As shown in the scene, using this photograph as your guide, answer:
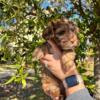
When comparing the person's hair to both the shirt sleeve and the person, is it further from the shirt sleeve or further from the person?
the shirt sleeve

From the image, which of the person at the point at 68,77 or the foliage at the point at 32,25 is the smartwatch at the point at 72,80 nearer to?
the person at the point at 68,77

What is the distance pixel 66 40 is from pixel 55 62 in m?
0.18

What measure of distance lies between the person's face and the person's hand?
5 centimetres

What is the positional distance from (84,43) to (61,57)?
6.97 ft

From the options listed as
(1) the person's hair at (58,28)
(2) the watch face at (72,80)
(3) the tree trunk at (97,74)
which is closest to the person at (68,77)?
(2) the watch face at (72,80)

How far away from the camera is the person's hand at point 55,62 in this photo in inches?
75.7

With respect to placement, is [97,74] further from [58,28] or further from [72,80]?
[72,80]

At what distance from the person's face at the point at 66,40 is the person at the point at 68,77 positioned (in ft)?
0.14

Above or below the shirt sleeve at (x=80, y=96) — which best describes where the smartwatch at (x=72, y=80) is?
above

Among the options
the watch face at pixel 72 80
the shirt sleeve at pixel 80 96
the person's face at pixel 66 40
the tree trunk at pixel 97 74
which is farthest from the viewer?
the tree trunk at pixel 97 74

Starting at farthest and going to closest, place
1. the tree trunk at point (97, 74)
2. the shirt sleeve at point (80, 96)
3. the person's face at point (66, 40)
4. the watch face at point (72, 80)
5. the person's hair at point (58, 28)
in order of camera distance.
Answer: the tree trunk at point (97, 74), the person's hair at point (58, 28), the person's face at point (66, 40), the watch face at point (72, 80), the shirt sleeve at point (80, 96)

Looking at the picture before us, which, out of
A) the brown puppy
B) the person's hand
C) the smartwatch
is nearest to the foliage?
the brown puppy

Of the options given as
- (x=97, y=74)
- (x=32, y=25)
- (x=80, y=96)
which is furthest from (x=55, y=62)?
(x=97, y=74)

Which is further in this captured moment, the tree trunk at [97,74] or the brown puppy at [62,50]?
the tree trunk at [97,74]
